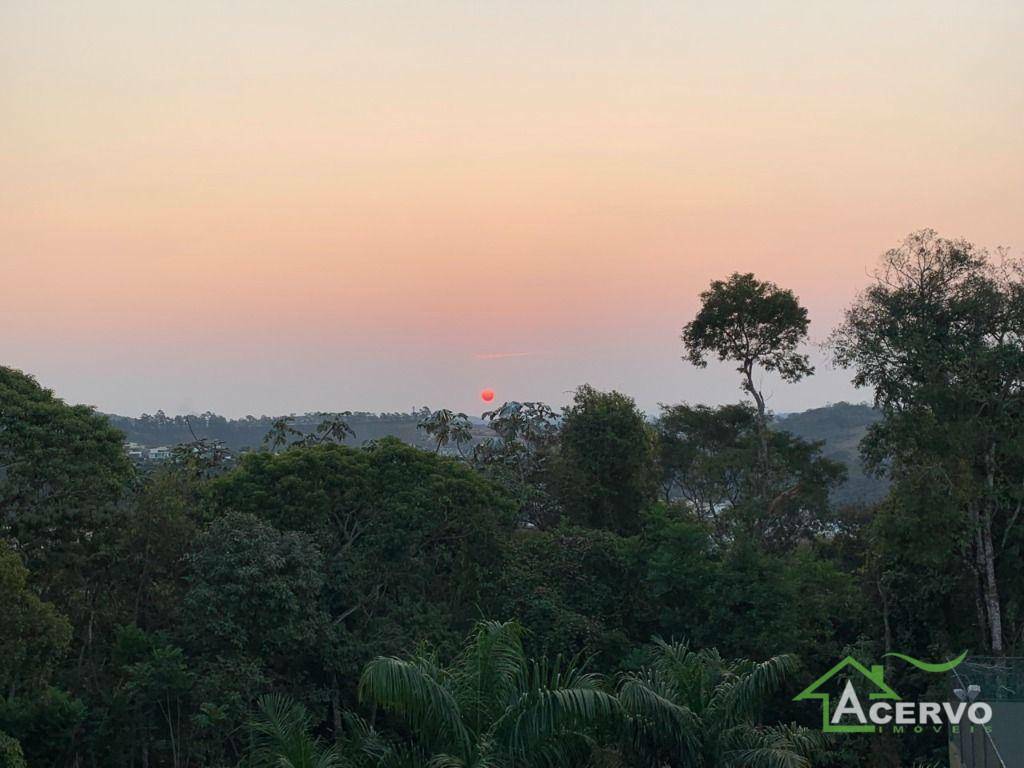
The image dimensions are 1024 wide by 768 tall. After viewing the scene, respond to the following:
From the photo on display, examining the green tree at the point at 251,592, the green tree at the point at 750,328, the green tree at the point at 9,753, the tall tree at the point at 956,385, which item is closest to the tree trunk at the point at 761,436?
the green tree at the point at 750,328

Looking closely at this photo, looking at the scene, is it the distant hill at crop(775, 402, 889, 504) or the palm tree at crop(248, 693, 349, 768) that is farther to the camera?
the distant hill at crop(775, 402, 889, 504)

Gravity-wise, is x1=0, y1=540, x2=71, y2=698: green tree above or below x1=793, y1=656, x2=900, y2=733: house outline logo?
above

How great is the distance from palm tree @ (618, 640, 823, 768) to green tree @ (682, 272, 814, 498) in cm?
1439

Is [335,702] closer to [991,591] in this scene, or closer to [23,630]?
[23,630]

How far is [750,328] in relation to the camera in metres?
24.5

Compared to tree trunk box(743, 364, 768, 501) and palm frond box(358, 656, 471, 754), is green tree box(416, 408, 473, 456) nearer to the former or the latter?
tree trunk box(743, 364, 768, 501)

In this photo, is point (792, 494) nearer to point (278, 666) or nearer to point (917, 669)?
point (917, 669)

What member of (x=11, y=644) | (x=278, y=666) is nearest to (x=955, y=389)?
(x=278, y=666)

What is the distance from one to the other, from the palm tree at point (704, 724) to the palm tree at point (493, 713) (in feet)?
1.45

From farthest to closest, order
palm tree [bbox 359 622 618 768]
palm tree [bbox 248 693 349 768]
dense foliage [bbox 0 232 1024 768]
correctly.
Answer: dense foliage [bbox 0 232 1024 768] → palm tree [bbox 248 693 349 768] → palm tree [bbox 359 622 618 768]

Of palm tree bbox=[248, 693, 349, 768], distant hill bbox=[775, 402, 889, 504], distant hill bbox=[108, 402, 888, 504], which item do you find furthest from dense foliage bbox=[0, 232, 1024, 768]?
distant hill bbox=[775, 402, 889, 504]

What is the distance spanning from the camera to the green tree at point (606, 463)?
82.7 ft

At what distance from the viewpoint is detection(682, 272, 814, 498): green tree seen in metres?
24.3

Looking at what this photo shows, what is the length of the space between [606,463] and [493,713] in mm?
15366
